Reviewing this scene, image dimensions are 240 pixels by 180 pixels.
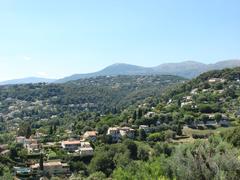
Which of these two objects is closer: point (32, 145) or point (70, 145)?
→ point (32, 145)

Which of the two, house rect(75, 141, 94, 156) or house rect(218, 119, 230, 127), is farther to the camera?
house rect(218, 119, 230, 127)

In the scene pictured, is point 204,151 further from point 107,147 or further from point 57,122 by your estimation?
point 57,122

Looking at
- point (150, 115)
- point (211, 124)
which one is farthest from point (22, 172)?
point (211, 124)

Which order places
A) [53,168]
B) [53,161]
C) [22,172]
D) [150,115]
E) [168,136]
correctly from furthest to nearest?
[150,115] < [168,136] < [53,161] < [53,168] < [22,172]

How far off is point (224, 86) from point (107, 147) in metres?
57.0

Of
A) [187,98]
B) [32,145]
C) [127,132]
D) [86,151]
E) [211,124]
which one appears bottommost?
[211,124]

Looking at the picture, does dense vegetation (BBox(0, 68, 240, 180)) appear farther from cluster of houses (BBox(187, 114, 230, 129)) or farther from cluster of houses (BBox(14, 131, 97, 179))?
cluster of houses (BBox(14, 131, 97, 179))

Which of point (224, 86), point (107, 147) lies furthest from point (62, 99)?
point (107, 147)

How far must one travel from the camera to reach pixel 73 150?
60.3 m

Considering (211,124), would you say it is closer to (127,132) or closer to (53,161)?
(127,132)

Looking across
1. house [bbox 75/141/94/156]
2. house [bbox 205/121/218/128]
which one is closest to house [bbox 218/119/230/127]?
house [bbox 205/121/218/128]

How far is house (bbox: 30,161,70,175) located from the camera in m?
49.5

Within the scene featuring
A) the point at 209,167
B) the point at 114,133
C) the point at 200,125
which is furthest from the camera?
the point at 200,125

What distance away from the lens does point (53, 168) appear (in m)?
49.8
